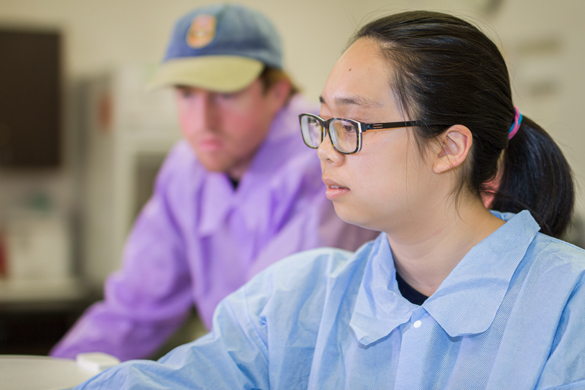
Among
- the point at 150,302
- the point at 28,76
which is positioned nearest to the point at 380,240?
the point at 150,302

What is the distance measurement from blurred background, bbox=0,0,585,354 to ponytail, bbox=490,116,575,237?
1.59 m

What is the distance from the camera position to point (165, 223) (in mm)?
1605

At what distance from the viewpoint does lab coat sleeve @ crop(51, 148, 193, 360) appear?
1464mm

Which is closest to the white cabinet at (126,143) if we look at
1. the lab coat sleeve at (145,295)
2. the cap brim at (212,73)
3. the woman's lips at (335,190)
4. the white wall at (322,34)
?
the white wall at (322,34)

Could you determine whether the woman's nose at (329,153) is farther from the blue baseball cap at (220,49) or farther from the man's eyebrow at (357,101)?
the blue baseball cap at (220,49)

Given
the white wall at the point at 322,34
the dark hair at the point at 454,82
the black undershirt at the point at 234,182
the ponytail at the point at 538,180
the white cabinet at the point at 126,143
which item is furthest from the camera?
the white cabinet at the point at 126,143

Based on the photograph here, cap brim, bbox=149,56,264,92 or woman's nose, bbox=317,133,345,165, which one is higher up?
cap brim, bbox=149,56,264,92

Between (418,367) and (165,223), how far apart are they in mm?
982

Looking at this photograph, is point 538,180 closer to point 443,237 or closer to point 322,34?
point 443,237

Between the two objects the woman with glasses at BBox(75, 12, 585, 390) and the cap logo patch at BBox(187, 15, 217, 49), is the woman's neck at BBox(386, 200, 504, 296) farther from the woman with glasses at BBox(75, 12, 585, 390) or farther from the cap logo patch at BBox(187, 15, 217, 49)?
the cap logo patch at BBox(187, 15, 217, 49)

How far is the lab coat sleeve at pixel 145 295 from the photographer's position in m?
1.46

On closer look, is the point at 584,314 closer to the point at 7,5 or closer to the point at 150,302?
the point at 150,302

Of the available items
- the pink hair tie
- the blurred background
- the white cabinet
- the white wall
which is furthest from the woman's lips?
the white cabinet

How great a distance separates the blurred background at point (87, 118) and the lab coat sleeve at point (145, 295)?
136cm
